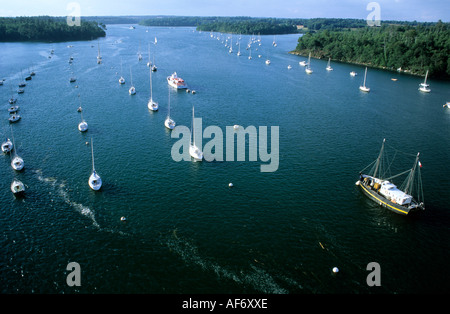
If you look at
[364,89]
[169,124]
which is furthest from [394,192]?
[364,89]

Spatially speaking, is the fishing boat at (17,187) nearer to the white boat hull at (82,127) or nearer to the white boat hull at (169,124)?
the white boat hull at (82,127)

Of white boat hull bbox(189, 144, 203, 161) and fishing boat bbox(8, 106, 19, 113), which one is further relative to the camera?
fishing boat bbox(8, 106, 19, 113)

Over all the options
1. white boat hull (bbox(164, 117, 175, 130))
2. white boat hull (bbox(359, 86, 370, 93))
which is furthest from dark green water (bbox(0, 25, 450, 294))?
white boat hull (bbox(359, 86, 370, 93))

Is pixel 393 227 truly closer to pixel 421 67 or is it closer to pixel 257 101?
pixel 257 101

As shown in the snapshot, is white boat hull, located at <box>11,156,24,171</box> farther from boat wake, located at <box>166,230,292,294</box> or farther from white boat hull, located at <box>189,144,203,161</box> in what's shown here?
boat wake, located at <box>166,230,292,294</box>

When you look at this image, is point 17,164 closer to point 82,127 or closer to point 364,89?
point 82,127

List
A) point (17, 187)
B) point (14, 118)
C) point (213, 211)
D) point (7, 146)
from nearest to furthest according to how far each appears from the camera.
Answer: point (213, 211), point (17, 187), point (7, 146), point (14, 118)
